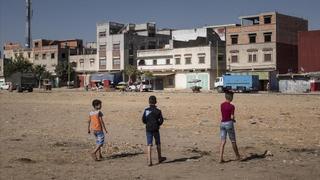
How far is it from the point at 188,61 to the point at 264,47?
14.5 metres

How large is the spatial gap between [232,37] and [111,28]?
31.2m

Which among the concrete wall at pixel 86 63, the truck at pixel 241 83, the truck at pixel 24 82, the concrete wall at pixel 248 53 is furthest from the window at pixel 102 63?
the truck at pixel 241 83

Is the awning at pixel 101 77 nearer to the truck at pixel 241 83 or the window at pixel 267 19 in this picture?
the window at pixel 267 19

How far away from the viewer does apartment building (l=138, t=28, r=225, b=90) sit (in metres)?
93.1

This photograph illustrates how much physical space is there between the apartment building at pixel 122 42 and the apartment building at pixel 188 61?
433 centimetres

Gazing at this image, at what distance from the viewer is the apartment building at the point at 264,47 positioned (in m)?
86.8

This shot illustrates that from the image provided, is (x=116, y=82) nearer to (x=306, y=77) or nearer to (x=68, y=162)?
(x=306, y=77)

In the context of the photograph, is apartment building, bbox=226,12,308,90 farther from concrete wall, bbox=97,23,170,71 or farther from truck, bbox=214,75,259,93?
concrete wall, bbox=97,23,170,71

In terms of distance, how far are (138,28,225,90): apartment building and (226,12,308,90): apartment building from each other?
2.85 meters

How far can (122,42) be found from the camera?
10850cm

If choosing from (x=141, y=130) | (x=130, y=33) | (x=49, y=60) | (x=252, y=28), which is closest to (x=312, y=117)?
(x=141, y=130)

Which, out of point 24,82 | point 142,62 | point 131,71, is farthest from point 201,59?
point 24,82

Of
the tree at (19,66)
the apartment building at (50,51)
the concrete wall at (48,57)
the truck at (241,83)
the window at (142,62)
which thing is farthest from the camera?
the apartment building at (50,51)

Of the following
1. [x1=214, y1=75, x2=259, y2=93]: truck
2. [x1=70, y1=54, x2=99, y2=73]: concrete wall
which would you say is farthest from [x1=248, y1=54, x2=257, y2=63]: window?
[x1=70, y1=54, x2=99, y2=73]: concrete wall
